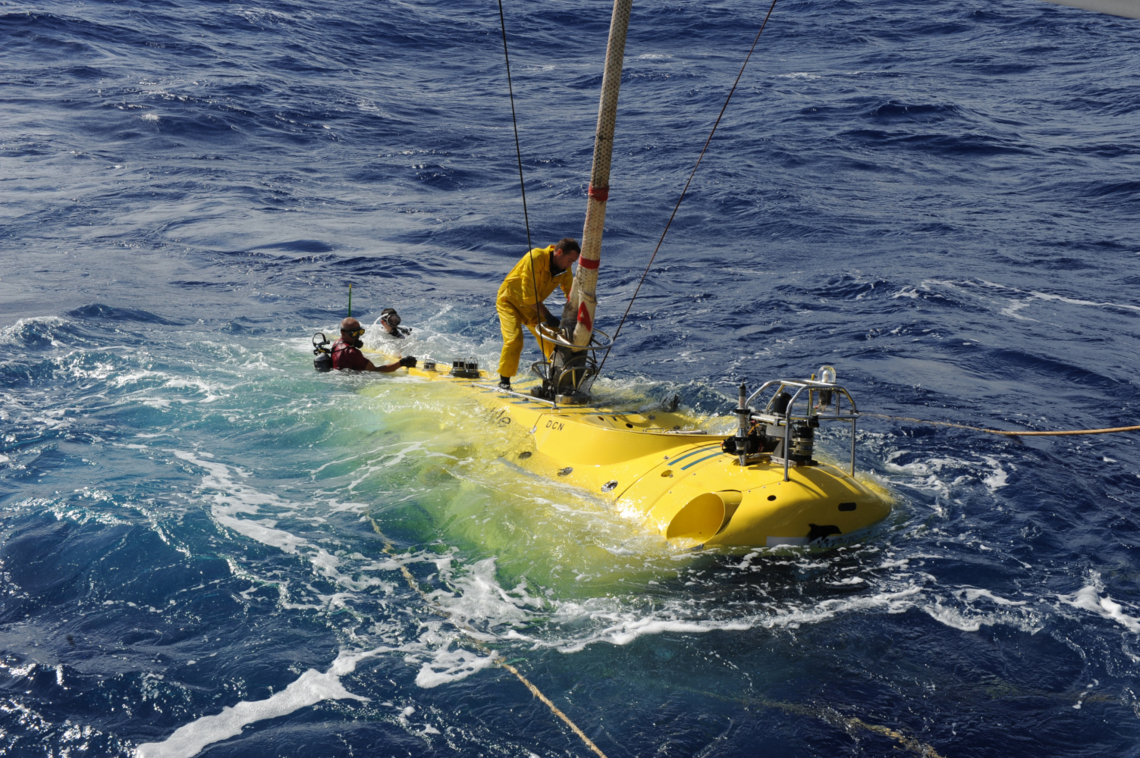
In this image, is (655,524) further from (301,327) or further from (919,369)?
(301,327)

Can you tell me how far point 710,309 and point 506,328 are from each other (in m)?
4.67

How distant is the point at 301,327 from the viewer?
12664mm

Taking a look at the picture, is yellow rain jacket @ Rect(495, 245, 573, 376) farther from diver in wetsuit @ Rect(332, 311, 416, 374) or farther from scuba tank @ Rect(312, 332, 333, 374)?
scuba tank @ Rect(312, 332, 333, 374)

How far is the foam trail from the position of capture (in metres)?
4.52

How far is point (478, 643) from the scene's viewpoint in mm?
5383

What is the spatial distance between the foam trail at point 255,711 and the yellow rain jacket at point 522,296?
4.01m

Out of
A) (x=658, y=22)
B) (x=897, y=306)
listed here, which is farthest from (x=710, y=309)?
(x=658, y=22)

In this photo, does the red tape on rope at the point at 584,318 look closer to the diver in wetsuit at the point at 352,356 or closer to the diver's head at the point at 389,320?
the diver in wetsuit at the point at 352,356

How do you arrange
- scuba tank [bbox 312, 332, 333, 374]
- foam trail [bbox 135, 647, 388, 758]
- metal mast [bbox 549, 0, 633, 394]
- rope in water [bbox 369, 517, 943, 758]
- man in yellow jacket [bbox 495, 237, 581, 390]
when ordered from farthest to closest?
scuba tank [bbox 312, 332, 333, 374] < man in yellow jacket [bbox 495, 237, 581, 390] < metal mast [bbox 549, 0, 633, 394] < foam trail [bbox 135, 647, 388, 758] < rope in water [bbox 369, 517, 943, 758]

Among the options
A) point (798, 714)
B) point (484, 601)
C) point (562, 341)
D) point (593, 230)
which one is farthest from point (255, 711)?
point (593, 230)

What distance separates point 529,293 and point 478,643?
4.07 m

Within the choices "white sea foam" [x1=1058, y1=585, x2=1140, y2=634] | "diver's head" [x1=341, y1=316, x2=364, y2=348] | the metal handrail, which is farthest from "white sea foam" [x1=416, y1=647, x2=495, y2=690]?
"diver's head" [x1=341, y1=316, x2=364, y2=348]

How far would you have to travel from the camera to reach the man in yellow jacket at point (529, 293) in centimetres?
841

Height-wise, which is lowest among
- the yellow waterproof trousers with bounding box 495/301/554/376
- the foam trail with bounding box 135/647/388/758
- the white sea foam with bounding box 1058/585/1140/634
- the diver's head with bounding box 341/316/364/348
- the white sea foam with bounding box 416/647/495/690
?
the foam trail with bounding box 135/647/388/758
